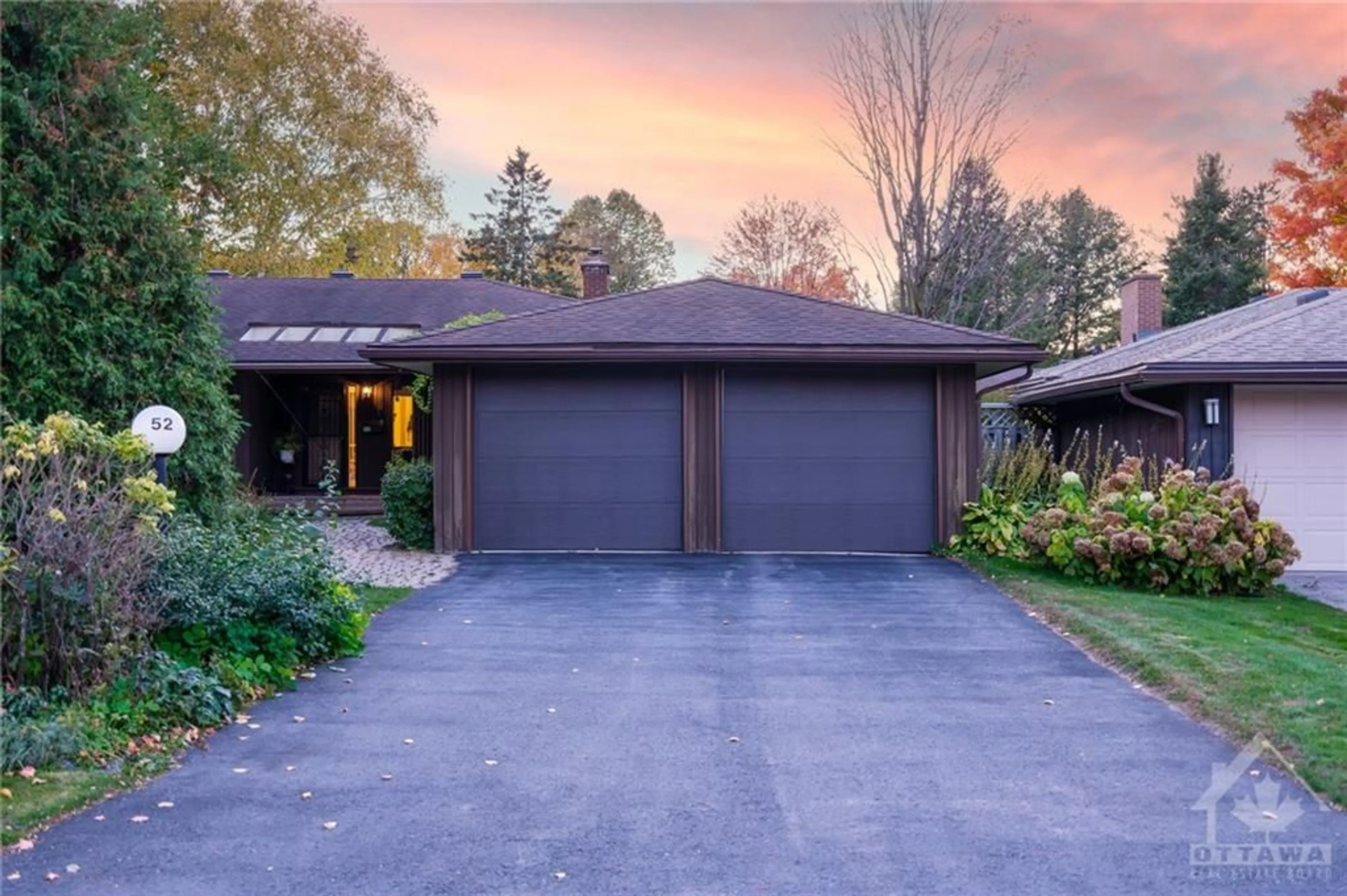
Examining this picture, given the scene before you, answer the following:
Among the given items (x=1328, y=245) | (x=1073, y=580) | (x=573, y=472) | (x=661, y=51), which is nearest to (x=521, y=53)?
(x=661, y=51)

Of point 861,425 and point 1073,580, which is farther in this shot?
point 861,425

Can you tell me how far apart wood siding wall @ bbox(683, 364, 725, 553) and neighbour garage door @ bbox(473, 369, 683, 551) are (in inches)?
4.6

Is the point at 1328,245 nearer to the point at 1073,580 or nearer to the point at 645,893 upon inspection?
the point at 1073,580

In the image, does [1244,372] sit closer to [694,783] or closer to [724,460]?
[724,460]

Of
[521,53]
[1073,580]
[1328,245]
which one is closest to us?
[1073,580]

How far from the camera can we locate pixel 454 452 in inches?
500

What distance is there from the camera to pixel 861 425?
1268 cm

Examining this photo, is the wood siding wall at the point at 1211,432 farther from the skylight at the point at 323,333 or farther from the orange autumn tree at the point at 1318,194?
the orange autumn tree at the point at 1318,194

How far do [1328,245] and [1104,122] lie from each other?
9.52 meters

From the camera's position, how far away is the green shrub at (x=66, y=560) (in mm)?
5258

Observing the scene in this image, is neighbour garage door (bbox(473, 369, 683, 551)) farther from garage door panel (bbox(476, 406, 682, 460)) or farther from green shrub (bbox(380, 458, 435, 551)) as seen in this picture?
green shrub (bbox(380, 458, 435, 551))

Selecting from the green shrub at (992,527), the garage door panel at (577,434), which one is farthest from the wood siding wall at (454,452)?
the green shrub at (992,527)

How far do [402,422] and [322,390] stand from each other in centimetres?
146

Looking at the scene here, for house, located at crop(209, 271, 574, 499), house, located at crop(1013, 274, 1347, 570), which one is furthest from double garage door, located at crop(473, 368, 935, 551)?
house, located at crop(209, 271, 574, 499)
